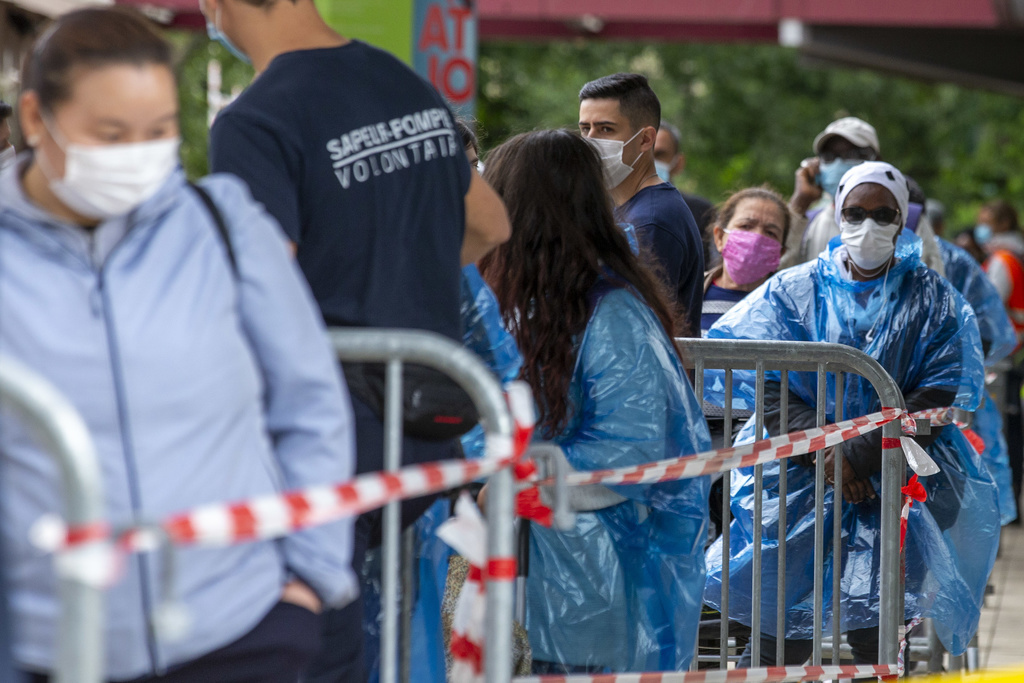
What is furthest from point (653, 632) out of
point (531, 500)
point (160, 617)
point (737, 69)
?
point (737, 69)

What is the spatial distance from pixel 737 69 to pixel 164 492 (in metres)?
23.8

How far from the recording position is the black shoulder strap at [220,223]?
1.96 metres

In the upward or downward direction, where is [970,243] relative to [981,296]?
upward

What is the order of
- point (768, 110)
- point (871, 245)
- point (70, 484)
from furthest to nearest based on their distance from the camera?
1. point (768, 110)
2. point (871, 245)
3. point (70, 484)

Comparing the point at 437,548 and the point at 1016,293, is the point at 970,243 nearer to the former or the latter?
the point at 1016,293

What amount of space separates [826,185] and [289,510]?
17.7 feet

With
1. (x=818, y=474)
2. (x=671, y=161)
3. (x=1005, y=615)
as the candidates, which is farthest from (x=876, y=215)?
(x=1005, y=615)

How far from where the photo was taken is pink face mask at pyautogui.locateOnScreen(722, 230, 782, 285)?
5773 mm

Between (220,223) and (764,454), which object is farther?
(764,454)

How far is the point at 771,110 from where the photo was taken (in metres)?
24.5

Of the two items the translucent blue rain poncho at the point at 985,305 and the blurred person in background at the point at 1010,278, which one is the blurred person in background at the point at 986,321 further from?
the blurred person in background at the point at 1010,278

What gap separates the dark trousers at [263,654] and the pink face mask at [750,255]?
159 inches

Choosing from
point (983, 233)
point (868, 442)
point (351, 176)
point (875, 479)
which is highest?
point (983, 233)

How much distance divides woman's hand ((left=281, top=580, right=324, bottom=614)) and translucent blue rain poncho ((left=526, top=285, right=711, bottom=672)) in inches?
50.6
